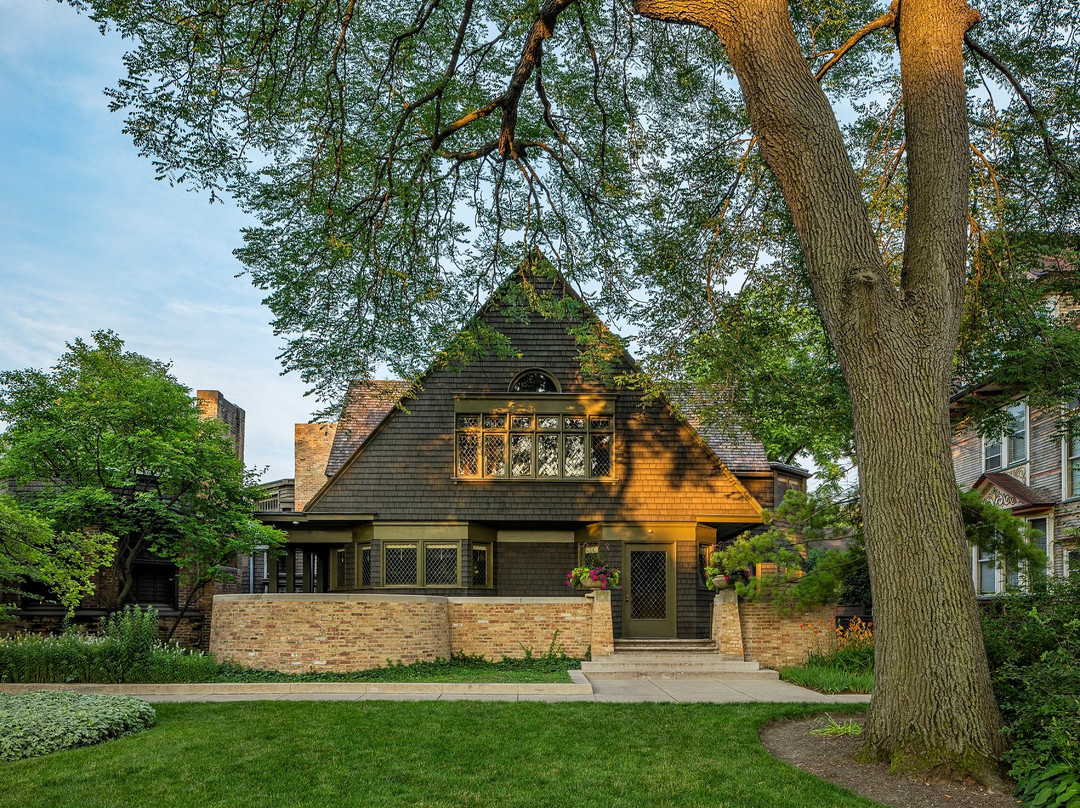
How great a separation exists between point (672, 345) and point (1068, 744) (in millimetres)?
7506

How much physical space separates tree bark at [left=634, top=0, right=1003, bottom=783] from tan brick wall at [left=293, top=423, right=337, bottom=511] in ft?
65.9

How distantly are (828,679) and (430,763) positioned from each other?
7.75 m

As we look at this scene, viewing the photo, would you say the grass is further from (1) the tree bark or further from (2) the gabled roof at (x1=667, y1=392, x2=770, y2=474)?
(2) the gabled roof at (x1=667, y1=392, x2=770, y2=474)

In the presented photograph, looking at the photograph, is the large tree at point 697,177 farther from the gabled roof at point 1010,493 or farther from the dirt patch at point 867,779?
the gabled roof at point 1010,493

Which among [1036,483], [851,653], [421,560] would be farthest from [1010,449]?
A: [421,560]

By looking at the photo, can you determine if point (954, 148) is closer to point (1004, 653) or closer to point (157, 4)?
point (1004, 653)

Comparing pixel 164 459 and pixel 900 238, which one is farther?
pixel 164 459

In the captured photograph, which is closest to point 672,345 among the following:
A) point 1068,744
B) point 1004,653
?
point 1004,653

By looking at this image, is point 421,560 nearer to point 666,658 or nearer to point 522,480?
point 522,480

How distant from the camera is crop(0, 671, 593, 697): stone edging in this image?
12.2 metres

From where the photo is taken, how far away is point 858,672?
14578 millimetres

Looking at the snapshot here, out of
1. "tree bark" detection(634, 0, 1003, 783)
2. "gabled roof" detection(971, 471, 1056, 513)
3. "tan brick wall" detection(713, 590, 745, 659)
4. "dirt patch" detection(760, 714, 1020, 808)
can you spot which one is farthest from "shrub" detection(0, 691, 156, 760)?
"gabled roof" detection(971, 471, 1056, 513)

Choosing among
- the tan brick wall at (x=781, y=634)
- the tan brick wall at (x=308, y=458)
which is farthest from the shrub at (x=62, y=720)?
the tan brick wall at (x=308, y=458)

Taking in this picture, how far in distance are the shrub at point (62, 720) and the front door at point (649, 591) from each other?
10.8 m
